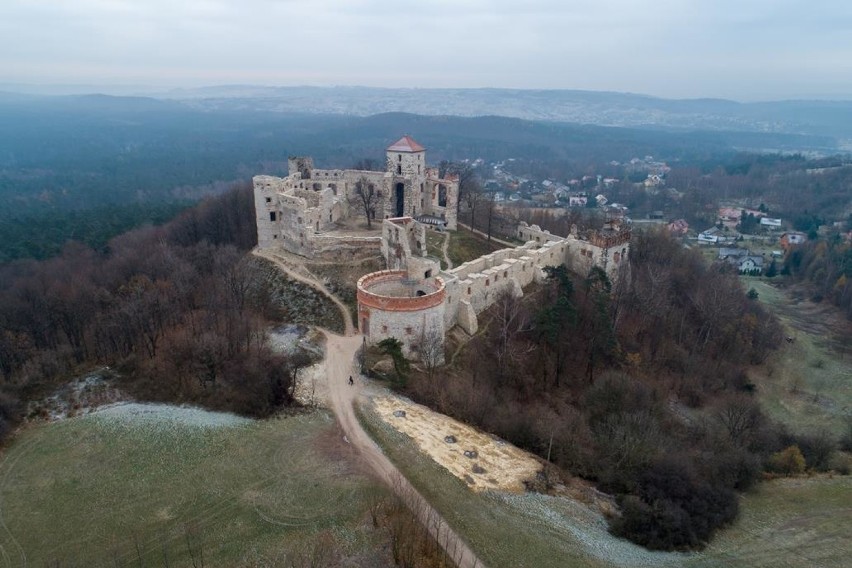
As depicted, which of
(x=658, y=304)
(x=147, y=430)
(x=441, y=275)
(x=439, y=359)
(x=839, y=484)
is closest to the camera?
(x=147, y=430)

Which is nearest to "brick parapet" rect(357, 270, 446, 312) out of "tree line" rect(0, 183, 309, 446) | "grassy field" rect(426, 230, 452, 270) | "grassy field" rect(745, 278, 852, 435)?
"tree line" rect(0, 183, 309, 446)

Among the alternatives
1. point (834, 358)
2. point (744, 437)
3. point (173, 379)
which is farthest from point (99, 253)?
point (834, 358)

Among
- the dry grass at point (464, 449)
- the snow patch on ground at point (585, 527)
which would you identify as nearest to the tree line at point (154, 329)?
the dry grass at point (464, 449)

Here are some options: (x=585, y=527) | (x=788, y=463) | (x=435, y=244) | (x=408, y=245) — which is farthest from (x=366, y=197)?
(x=788, y=463)

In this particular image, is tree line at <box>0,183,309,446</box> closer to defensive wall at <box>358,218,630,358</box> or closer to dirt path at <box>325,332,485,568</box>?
dirt path at <box>325,332,485,568</box>

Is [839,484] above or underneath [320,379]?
underneath

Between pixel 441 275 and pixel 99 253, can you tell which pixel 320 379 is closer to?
pixel 441 275
